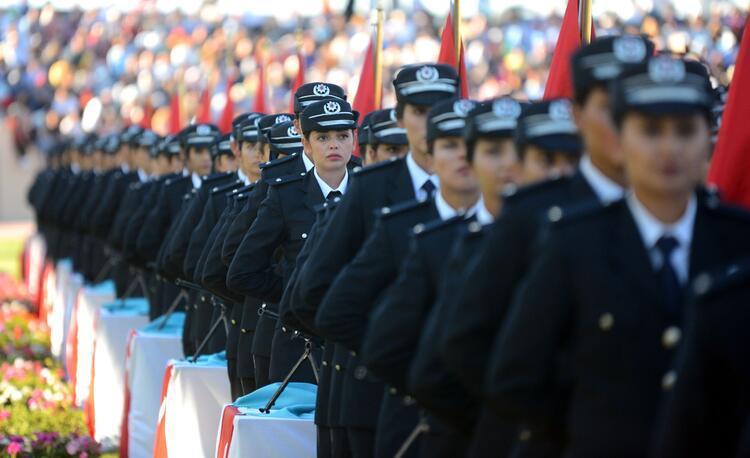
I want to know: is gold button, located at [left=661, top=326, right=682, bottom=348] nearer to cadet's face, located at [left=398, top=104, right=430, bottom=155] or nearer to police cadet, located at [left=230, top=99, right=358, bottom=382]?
cadet's face, located at [left=398, top=104, right=430, bottom=155]

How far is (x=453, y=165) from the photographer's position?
5.95 m

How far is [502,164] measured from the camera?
532 cm

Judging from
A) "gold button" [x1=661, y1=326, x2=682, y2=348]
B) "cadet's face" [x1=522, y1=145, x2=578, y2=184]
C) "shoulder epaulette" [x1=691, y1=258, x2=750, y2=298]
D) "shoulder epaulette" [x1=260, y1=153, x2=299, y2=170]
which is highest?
"cadet's face" [x1=522, y1=145, x2=578, y2=184]

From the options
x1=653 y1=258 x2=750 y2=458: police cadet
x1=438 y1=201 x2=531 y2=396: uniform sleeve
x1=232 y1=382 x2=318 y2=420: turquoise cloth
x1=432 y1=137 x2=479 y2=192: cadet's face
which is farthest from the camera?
x1=232 y1=382 x2=318 y2=420: turquoise cloth

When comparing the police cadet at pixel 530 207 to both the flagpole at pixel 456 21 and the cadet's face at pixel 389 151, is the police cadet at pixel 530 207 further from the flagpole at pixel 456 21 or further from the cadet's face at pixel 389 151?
the flagpole at pixel 456 21

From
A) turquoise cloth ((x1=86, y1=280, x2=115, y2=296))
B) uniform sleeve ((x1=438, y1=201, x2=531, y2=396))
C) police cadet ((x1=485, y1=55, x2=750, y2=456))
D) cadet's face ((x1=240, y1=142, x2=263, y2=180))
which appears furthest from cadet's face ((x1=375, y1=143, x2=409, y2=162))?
turquoise cloth ((x1=86, y1=280, x2=115, y2=296))

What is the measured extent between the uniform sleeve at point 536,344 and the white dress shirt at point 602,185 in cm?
33

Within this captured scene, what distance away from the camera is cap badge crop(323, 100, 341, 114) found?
8773 millimetres

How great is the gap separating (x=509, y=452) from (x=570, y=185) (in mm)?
779

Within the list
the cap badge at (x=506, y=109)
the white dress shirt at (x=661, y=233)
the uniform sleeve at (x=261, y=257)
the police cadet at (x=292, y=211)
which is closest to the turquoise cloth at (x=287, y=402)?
the police cadet at (x=292, y=211)

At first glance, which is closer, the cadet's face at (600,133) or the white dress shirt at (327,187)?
the cadet's face at (600,133)

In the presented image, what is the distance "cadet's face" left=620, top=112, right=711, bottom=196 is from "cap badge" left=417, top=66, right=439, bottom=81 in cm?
269

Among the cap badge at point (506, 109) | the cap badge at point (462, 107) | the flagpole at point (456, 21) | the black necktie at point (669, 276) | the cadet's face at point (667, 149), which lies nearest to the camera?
the cadet's face at point (667, 149)

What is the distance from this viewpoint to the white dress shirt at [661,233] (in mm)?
4520
